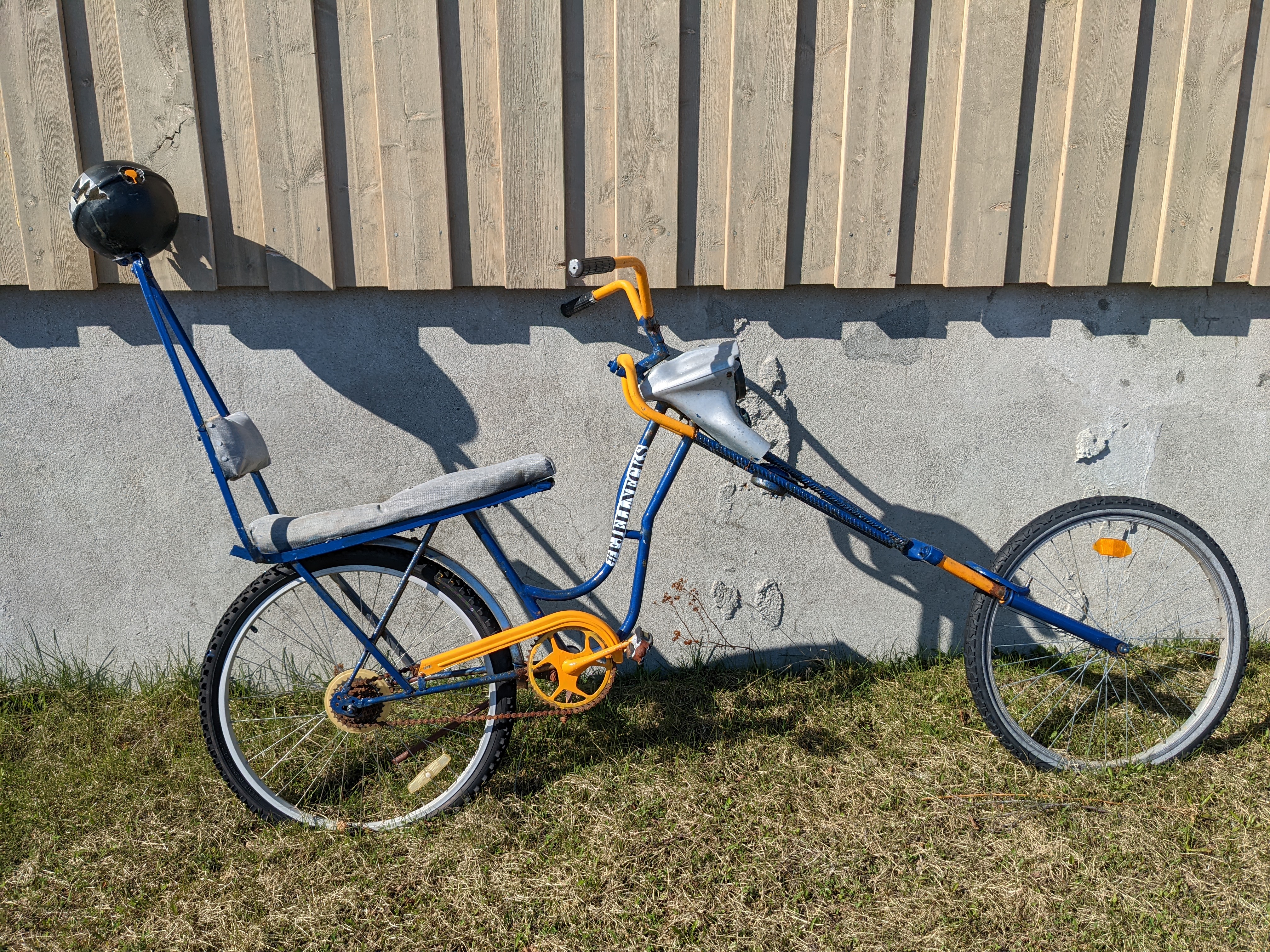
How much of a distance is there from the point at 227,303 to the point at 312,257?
0.37 m

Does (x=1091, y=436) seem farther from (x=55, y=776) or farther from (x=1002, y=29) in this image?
(x=55, y=776)

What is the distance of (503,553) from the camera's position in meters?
2.83

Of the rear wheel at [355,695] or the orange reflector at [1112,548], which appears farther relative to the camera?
the orange reflector at [1112,548]

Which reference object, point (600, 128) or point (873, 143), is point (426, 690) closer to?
point (600, 128)

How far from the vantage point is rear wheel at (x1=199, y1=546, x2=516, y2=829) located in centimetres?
270

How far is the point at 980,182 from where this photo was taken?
3074 mm

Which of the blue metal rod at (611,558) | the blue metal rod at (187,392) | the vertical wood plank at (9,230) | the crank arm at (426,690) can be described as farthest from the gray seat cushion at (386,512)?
the vertical wood plank at (9,230)

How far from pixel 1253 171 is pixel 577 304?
99.0 inches

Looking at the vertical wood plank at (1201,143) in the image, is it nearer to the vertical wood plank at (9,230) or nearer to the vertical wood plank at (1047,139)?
the vertical wood plank at (1047,139)

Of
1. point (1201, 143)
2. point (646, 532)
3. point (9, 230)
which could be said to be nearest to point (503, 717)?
point (646, 532)

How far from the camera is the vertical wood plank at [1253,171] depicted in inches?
120

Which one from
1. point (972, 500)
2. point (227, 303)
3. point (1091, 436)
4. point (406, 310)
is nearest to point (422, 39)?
point (406, 310)

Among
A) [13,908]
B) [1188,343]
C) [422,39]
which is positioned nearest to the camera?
[13,908]

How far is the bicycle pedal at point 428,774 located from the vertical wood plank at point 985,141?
2.39 meters
